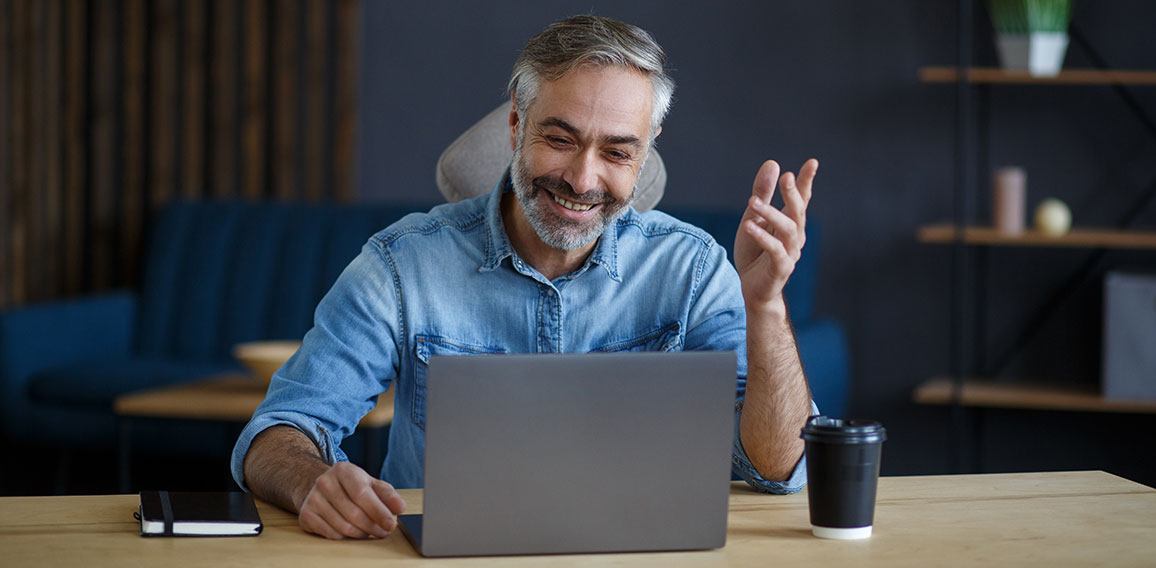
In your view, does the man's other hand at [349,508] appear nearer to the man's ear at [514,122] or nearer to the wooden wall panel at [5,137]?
the man's ear at [514,122]

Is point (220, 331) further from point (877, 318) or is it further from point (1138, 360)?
point (1138, 360)

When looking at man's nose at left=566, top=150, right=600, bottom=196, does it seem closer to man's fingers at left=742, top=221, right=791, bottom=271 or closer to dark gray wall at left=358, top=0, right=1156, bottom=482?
man's fingers at left=742, top=221, right=791, bottom=271

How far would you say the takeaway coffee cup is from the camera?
4.05 feet

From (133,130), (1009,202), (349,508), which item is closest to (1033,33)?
(1009,202)

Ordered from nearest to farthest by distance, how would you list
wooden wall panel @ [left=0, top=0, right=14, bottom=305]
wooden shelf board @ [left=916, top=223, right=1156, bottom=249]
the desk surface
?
the desk surface → wooden shelf board @ [left=916, top=223, right=1156, bottom=249] → wooden wall panel @ [left=0, top=0, right=14, bottom=305]

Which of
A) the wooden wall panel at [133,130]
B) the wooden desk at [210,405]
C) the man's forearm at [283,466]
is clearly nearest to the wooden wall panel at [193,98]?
the wooden wall panel at [133,130]

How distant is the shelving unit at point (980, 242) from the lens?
3.45m

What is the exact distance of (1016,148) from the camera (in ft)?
12.4

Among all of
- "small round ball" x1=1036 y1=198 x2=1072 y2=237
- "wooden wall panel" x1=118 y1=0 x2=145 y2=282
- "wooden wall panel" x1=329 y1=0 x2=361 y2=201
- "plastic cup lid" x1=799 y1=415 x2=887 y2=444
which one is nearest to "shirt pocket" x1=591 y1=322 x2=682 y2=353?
"plastic cup lid" x1=799 y1=415 x2=887 y2=444

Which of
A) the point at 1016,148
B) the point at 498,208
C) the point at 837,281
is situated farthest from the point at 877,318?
the point at 498,208

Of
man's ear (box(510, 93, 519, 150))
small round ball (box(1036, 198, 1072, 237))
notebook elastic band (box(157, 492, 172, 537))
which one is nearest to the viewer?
notebook elastic band (box(157, 492, 172, 537))

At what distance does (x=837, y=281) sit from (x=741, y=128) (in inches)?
22.4

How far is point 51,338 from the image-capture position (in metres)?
3.71

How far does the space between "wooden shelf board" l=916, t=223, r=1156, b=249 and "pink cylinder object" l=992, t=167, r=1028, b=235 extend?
0.03 metres
